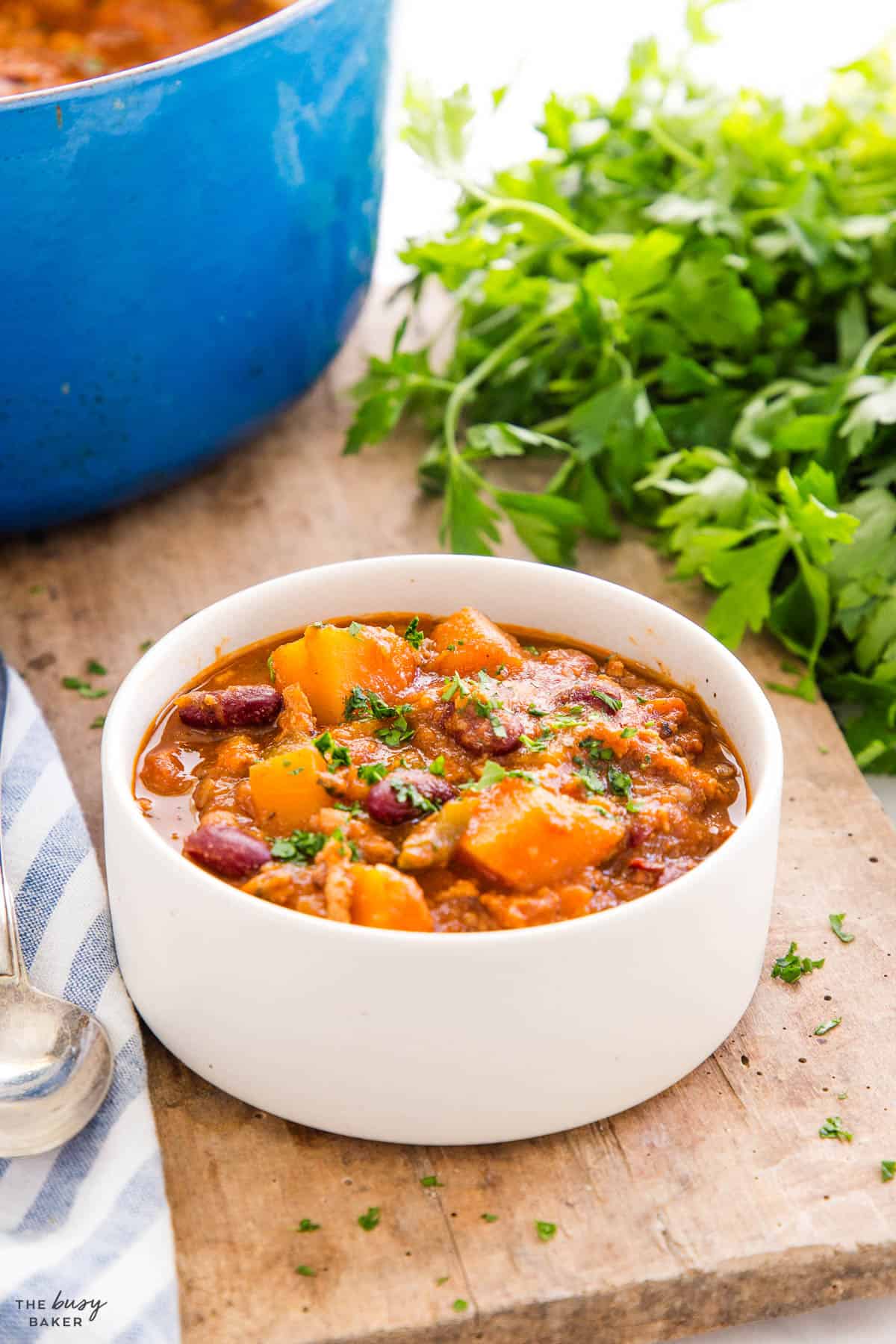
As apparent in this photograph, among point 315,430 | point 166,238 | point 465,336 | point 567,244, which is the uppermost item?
point 166,238

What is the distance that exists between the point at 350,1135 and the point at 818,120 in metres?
3.26

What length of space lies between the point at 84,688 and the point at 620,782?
1506 millimetres

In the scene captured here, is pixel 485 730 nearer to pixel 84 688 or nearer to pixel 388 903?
pixel 388 903

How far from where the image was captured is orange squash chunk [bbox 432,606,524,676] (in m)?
2.86

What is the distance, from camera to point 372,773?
254 centimetres

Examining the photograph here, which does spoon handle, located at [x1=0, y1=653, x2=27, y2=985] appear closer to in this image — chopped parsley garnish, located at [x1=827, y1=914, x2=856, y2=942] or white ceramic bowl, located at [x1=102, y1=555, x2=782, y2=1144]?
white ceramic bowl, located at [x1=102, y1=555, x2=782, y2=1144]

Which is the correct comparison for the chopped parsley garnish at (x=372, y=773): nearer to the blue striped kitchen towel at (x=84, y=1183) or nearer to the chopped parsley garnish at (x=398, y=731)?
the chopped parsley garnish at (x=398, y=731)

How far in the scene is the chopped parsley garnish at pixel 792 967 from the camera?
8.93 ft

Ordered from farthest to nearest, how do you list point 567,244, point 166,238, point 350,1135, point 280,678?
point 567,244 < point 166,238 < point 280,678 < point 350,1135

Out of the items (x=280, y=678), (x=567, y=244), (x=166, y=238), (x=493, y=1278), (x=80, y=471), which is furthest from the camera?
(x=567, y=244)

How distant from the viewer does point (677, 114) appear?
4.31 meters

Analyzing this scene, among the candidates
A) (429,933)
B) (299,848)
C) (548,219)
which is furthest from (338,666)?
(548,219)

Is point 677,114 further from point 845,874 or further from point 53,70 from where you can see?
point 845,874

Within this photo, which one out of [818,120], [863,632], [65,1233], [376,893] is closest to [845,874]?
[863,632]
